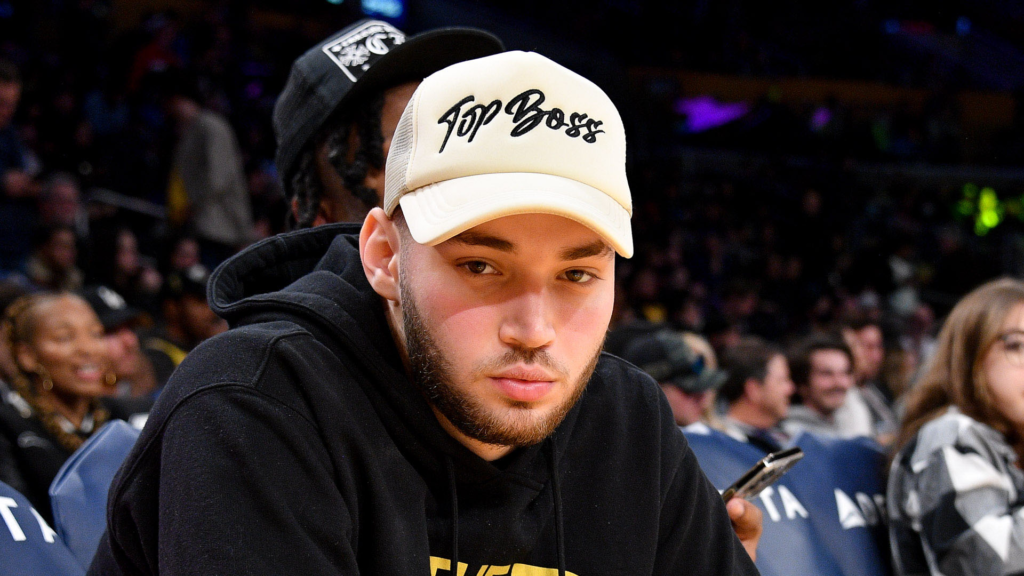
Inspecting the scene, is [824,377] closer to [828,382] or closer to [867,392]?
[828,382]

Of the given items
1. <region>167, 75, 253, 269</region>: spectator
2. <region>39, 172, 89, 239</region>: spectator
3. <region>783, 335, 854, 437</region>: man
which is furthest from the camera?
<region>167, 75, 253, 269</region>: spectator

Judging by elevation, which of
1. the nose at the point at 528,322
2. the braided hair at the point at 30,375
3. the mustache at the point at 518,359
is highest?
the nose at the point at 528,322

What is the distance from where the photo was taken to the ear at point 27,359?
362 cm

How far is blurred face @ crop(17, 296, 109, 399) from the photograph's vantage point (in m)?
3.58

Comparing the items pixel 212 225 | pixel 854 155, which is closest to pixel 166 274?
pixel 212 225

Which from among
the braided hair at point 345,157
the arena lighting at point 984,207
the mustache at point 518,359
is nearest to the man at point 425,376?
the mustache at point 518,359

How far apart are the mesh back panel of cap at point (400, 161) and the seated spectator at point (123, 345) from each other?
345 centimetres

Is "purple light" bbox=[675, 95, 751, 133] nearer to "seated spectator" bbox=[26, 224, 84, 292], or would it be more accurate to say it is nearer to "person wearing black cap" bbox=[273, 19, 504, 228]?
"seated spectator" bbox=[26, 224, 84, 292]

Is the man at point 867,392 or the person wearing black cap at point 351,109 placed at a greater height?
the person wearing black cap at point 351,109

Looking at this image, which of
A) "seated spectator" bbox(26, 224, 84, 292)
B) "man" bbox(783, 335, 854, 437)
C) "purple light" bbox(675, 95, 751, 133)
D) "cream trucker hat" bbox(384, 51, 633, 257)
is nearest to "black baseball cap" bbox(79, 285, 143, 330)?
"seated spectator" bbox(26, 224, 84, 292)

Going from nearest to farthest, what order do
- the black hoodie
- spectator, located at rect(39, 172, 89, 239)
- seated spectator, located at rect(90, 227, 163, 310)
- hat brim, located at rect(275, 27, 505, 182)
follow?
the black hoodie < hat brim, located at rect(275, 27, 505, 182) < spectator, located at rect(39, 172, 89, 239) < seated spectator, located at rect(90, 227, 163, 310)

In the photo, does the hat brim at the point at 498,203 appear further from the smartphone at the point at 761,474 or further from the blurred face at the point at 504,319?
the smartphone at the point at 761,474

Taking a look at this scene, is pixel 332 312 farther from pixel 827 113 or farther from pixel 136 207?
pixel 827 113

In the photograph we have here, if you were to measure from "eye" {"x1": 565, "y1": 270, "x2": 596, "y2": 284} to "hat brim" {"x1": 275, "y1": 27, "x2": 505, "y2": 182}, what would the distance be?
759 mm
